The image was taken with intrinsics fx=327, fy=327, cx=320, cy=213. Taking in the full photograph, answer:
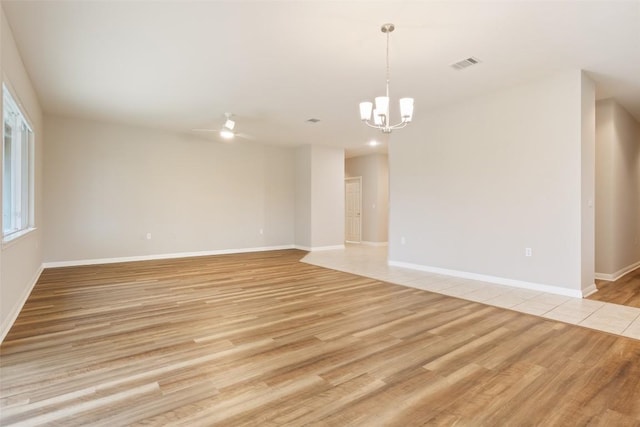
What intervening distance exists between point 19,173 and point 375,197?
7.72 m

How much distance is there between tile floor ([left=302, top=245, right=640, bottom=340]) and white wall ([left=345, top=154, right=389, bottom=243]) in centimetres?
356

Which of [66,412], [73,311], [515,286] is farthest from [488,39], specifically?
[73,311]

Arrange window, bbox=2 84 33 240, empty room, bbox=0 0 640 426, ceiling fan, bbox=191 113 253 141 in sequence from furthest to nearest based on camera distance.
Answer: ceiling fan, bbox=191 113 253 141, window, bbox=2 84 33 240, empty room, bbox=0 0 640 426

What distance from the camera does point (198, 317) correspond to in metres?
3.25

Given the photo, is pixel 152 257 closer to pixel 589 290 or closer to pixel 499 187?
pixel 499 187

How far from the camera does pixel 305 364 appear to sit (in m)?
2.25

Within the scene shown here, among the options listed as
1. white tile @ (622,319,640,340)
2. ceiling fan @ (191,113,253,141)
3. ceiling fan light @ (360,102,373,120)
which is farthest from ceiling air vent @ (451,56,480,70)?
ceiling fan @ (191,113,253,141)

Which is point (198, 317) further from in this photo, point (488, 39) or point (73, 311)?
point (488, 39)

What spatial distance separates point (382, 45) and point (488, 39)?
101 cm

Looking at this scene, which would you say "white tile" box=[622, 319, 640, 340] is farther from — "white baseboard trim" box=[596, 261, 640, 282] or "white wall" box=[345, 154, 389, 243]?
"white wall" box=[345, 154, 389, 243]

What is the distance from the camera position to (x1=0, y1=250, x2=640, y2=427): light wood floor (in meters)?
1.73

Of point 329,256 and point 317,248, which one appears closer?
point 329,256

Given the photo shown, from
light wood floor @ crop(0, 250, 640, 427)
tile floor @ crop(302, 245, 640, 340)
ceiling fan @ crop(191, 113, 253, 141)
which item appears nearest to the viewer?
light wood floor @ crop(0, 250, 640, 427)

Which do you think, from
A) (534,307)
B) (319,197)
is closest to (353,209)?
(319,197)
